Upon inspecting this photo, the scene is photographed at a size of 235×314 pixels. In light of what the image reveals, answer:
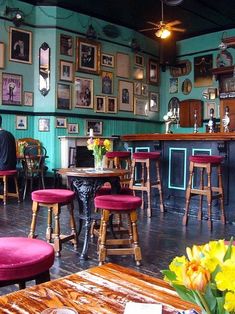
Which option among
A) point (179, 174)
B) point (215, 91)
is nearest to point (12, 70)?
point (179, 174)

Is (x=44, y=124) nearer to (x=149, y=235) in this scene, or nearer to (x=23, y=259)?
(x=149, y=235)

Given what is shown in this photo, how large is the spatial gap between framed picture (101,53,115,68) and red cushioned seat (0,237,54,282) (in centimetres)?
742

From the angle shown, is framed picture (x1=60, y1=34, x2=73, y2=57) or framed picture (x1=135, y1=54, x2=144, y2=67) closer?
framed picture (x1=60, y1=34, x2=73, y2=57)

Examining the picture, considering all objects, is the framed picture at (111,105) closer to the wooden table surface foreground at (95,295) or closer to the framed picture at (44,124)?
the framed picture at (44,124)

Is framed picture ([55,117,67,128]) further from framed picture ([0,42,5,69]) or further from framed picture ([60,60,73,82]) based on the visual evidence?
framed picture ([0,42,5,69])

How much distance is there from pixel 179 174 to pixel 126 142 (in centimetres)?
135

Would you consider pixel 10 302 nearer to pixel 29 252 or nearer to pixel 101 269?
pixel 101 269

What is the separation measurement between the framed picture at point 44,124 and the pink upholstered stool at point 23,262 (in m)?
6.06

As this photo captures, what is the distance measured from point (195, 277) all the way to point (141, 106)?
9356 mm

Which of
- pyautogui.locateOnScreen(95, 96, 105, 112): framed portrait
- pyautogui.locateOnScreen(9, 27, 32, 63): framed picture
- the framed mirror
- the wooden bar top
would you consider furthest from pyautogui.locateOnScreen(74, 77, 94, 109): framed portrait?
the wooden bar top

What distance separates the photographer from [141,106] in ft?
32.3

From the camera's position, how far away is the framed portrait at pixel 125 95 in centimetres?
923

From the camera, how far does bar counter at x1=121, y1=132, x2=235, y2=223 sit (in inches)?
192

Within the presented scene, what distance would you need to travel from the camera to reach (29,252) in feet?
5.63
